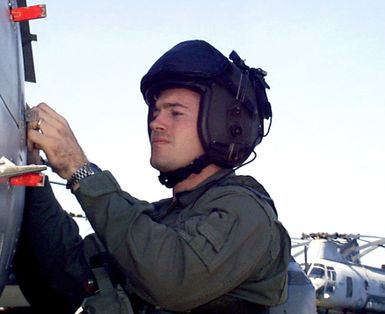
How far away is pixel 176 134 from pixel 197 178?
0.28 metres

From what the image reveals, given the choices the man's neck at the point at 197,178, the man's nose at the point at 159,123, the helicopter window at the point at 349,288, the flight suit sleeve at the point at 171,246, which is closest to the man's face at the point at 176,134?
the man's nose at the point at 159,123

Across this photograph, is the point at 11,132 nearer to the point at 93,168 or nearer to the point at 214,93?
the point at 93,168

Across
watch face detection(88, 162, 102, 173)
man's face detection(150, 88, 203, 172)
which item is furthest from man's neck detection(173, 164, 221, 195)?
watch face detection(88, 162, 102, 173)

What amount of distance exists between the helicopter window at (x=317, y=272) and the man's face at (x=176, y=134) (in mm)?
17676

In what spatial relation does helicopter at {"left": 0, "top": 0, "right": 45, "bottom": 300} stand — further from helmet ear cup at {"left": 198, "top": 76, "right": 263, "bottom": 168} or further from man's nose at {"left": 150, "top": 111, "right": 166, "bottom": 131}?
helmet ear cup at {"left": 198, "top": 76, "right": 263, "bottom": 168}

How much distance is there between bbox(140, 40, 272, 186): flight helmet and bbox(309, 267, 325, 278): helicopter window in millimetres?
17375

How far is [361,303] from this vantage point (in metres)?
20.6

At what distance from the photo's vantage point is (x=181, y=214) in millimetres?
2660

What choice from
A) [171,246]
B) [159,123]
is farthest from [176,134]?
[171,246]

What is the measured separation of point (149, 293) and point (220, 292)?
0.28 meters

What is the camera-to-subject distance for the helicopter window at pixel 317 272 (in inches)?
769

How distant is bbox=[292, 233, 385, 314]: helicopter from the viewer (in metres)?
19.4

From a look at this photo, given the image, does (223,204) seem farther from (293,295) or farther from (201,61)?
(293,295)

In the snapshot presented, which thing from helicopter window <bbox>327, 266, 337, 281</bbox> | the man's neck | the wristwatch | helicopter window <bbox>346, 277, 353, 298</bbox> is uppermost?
the wristwatch
